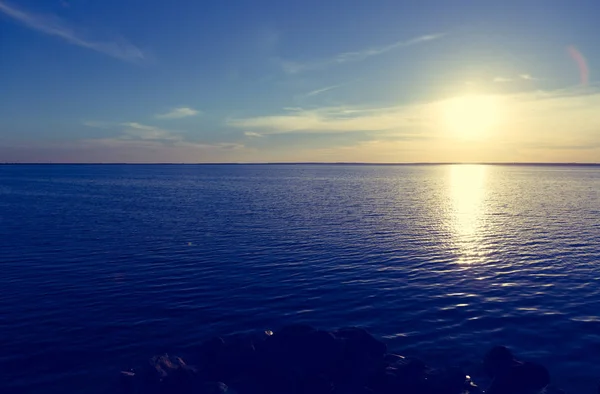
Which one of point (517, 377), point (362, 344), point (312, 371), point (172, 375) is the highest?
point (362, 344)

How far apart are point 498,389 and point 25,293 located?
38124 millimetres

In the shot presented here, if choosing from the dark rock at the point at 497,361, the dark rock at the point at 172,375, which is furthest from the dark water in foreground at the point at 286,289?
the dark rock at the point at 172,375

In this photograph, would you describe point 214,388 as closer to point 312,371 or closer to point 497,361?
point 312,371

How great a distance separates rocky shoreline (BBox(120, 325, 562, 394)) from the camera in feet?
70.4

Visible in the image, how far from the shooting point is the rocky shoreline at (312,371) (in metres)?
21.5

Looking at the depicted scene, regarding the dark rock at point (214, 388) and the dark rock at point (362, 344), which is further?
the dark rock at point (362, 344)

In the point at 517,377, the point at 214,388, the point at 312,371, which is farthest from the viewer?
the point at 312,371

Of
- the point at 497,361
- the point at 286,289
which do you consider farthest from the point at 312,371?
the point at 286,289

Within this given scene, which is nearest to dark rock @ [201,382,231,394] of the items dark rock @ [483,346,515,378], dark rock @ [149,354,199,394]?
dark rock @ [149,354,199,394]

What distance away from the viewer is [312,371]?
2316cm

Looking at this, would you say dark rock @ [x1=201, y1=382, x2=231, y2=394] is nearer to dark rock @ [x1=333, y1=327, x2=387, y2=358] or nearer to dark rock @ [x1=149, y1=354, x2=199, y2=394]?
dark rock @ [x1=149, y1=354, x2=199, y2=394]

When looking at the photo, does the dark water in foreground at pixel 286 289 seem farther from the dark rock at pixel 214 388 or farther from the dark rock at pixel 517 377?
the dark rock at pixel 214 388

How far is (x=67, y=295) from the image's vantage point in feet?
116

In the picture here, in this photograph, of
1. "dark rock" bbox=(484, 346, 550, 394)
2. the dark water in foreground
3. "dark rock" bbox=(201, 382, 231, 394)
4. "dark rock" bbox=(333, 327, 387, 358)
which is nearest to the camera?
"dark rock" bbox=(201, 382, 231, 394)
